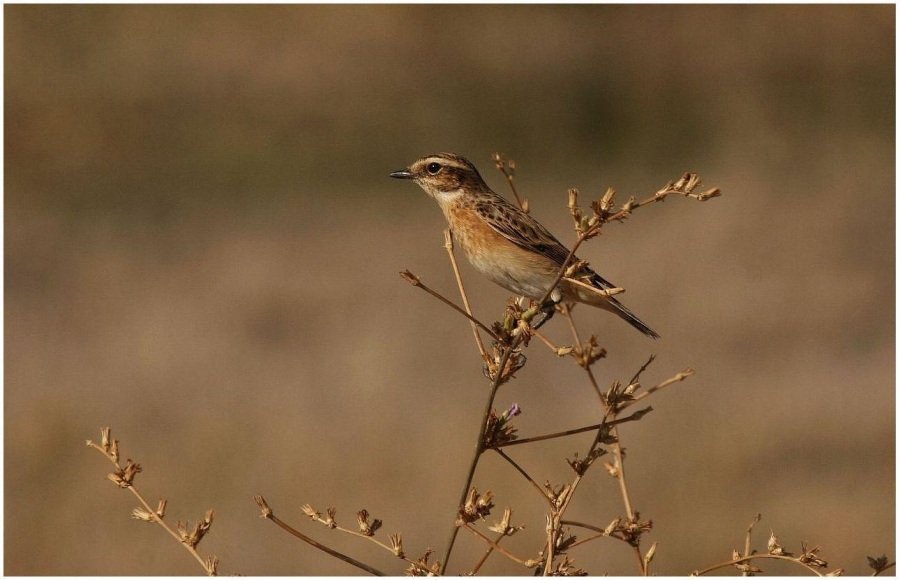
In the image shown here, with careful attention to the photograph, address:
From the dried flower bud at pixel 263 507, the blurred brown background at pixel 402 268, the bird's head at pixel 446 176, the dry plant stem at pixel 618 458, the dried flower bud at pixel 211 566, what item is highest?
the blurred brown background at pixel 402 268

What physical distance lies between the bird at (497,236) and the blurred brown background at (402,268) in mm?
6977

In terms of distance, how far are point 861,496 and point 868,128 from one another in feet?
36.7

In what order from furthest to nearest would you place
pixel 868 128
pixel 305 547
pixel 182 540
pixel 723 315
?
pixel 868 128 < pixel 723 315 < pixel 305 547 < pixel 182 540

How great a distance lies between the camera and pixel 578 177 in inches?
829

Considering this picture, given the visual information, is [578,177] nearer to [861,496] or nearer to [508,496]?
[861,496]

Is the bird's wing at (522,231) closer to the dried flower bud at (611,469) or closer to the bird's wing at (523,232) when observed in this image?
the bird's wing at (523,232)

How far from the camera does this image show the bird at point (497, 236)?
4359 millimetres

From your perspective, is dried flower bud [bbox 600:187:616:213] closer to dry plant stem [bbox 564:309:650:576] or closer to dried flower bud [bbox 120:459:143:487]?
dry plant stem [bbox 564:309:650:576]

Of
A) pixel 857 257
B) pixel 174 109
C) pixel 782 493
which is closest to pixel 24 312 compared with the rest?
pixel 174 109

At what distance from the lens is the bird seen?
436cm

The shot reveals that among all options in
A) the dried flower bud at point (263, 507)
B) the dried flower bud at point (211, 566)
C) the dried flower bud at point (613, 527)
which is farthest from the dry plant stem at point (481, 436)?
the dried flower bud at point (211, 566)

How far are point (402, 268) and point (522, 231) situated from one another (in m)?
14.1

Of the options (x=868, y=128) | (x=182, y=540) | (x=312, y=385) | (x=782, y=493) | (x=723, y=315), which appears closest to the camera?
(x=182, y=540)

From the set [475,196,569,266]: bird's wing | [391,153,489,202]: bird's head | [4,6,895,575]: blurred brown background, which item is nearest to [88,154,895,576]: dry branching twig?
[475,196,569,266]: bird's wing
